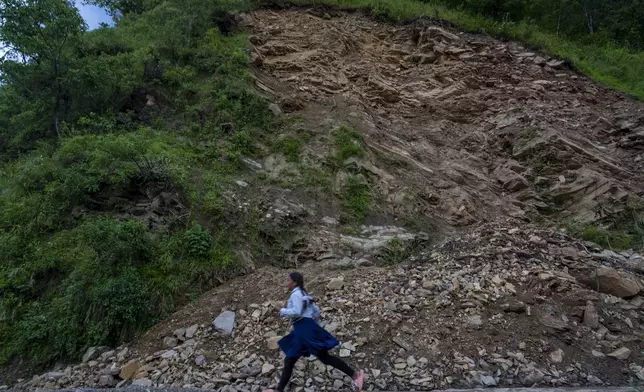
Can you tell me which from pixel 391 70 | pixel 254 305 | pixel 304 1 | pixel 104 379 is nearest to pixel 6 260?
pixel 104 379

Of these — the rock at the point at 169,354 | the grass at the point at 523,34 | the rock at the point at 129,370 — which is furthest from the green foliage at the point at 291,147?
the grass at the point at 523,34

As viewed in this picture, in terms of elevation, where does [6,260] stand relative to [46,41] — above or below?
below

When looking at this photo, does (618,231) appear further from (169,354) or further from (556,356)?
(169,354)

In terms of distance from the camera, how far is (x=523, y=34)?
14.1 m

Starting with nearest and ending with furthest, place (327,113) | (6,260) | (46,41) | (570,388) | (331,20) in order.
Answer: (570,388), (6,260), (46,41), (327,113), (331,20)

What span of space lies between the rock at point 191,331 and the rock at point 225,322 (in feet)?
0.71

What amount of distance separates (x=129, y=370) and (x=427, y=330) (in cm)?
339

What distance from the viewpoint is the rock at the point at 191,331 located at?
202 inches

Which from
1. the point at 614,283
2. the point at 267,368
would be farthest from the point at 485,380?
the point at 614,283

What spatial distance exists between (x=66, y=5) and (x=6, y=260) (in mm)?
5333

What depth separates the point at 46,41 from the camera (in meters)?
8.40

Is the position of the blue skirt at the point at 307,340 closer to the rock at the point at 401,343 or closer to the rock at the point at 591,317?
the rock at the point at 401,343

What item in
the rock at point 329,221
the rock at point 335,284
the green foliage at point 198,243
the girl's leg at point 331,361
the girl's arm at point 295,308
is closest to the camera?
the girl's arm at point 295,308

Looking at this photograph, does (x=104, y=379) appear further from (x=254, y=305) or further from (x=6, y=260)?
(x=6, y=260)
